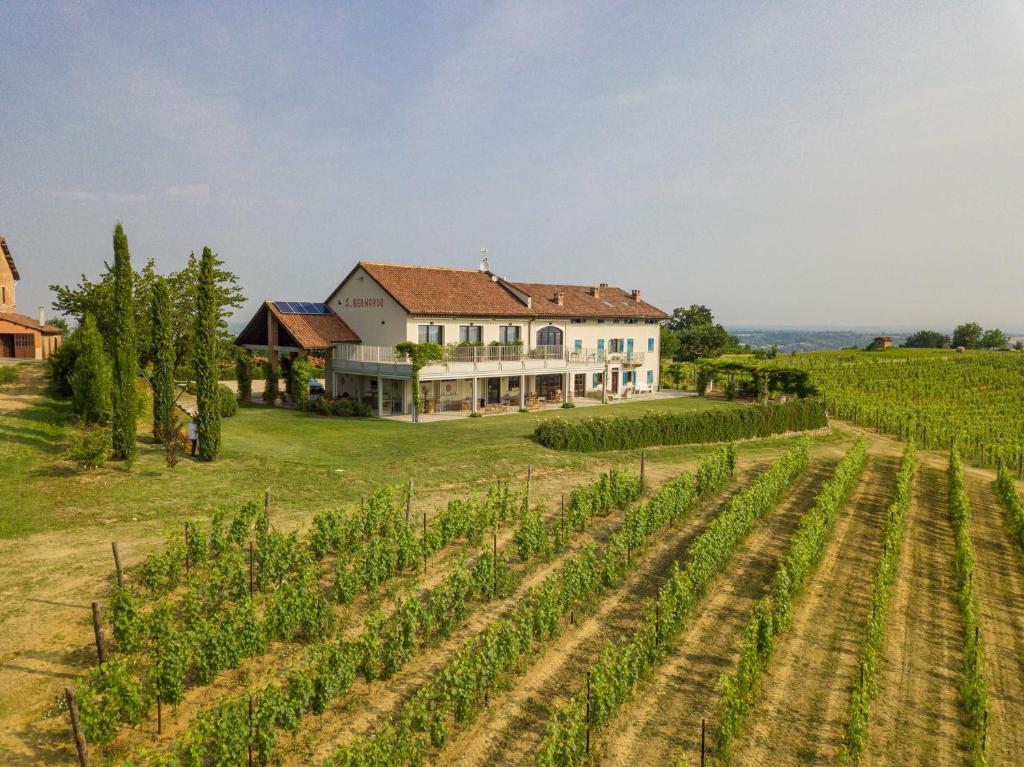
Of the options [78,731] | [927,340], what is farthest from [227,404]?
[927,340]

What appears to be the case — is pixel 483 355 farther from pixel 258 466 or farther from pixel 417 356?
pixel 258 466

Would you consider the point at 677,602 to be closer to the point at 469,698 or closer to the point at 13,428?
the point at 469,698

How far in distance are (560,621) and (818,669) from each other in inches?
180

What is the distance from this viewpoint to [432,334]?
120ft

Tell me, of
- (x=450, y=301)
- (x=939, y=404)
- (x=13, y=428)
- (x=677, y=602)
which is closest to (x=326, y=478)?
(x=13, y=428)

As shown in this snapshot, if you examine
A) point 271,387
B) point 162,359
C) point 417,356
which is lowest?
point 271,387

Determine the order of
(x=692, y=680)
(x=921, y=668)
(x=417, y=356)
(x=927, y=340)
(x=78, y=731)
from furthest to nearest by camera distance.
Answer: (x=927, y=340)
(x=417, y=356)
(x=921, y=668)
(x=692, y=680)
(x=78, y=731)

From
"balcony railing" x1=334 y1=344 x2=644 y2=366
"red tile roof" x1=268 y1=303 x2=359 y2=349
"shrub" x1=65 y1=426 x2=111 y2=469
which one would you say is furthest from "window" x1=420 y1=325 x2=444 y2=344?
"shrub" x1=65 y1=426 x2=111 y2=469

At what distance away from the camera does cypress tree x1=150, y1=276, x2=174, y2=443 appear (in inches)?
869

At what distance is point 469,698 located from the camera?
9.36 meters

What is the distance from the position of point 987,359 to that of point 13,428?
80.1 meters

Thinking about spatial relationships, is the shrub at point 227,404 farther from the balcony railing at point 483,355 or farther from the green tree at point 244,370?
the balcony railing at point 483,355

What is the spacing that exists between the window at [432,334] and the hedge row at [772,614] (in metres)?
21.9

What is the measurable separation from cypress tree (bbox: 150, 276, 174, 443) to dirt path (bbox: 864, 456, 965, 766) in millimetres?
21953
